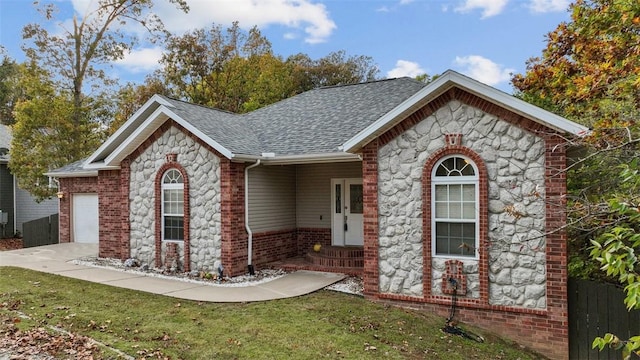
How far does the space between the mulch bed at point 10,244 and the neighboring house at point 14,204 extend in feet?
4.29

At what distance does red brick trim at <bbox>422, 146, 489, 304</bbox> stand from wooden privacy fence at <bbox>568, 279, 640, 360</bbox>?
1383 mm

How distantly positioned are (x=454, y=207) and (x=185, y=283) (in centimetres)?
629

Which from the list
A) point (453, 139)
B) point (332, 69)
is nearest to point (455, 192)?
point (453, 139)

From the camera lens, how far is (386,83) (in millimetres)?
15078

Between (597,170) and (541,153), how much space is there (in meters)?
2.11

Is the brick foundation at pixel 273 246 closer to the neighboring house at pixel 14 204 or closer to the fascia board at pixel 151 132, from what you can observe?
the fascia board at pixel 151 132

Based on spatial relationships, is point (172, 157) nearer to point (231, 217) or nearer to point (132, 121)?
point (132, 121)

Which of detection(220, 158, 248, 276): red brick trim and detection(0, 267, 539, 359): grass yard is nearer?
detection(0, 267, 539, 359): grass yard

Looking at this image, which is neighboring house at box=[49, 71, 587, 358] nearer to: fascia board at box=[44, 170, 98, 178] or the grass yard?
the grass yard

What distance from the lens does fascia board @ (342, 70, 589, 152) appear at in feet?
22.3

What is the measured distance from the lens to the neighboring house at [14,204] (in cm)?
2192

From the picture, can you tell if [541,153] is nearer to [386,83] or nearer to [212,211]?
[212,211]

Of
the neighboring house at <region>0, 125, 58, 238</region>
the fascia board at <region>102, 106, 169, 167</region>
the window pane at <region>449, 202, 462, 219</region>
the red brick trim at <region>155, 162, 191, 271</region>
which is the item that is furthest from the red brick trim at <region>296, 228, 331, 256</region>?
the neighboring house at <region>0, 125, 58, 238</region>

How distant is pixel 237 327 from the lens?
688cm
